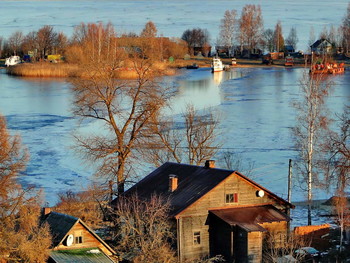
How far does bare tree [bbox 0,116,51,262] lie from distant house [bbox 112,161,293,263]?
3.08 meters

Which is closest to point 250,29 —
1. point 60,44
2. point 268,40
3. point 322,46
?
point 268,40

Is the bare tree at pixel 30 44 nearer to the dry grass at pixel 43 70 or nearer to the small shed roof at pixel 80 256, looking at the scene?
the dry grass at pixel 43 70

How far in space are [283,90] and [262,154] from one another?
19.7m

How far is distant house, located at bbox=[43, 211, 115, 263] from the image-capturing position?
14.8m

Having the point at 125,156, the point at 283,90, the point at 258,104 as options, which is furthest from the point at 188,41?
the point at 125,156

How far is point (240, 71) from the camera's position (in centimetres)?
6069

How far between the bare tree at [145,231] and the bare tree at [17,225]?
1838 millimetres

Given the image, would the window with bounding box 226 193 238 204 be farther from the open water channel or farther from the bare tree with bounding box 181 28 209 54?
the bare tree with bounding box 181 28 209 54

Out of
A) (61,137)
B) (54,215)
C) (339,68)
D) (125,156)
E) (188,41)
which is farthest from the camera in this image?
(188,41)

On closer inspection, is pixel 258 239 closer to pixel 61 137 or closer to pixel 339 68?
pixel 61 137

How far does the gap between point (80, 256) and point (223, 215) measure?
3529mm

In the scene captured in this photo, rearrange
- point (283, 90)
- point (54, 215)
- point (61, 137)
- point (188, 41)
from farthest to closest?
point (188, 41) → point (283, 90) → point (61, 137) → point (54, 215)

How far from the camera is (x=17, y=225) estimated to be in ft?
51.2

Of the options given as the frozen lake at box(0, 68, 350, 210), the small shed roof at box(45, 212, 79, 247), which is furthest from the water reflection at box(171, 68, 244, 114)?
the small shed roof at box(45, 212, 79, 247)
